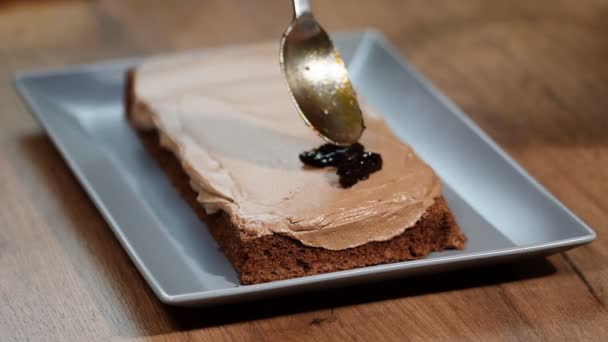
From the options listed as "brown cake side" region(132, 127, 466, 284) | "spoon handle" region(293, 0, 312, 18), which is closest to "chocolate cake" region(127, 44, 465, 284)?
"brown cake side" region(132, 127, 466, 284)

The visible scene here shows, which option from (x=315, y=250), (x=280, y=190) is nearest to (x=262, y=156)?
(x=280, y=190)

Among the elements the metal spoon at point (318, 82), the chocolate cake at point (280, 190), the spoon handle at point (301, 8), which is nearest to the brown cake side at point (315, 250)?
the chocolate cake at point (280, 190)

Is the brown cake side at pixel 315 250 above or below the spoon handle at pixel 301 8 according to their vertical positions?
below

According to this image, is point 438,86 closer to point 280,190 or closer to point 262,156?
point 262,156

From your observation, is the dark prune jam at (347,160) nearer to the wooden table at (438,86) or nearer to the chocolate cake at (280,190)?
the chocolate cake at (280,190)

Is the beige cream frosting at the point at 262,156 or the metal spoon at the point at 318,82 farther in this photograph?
the metal spoon at the point at 318,82

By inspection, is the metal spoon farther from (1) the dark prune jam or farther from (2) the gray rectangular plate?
(2) the gray rectangular plate

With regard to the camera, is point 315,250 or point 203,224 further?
point 203,224
